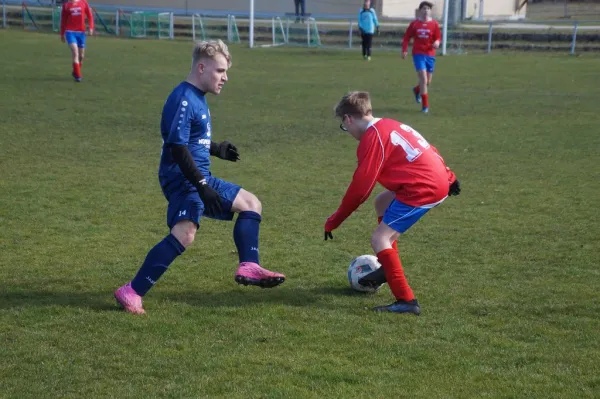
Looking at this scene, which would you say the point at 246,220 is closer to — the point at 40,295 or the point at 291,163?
the point at 40,295

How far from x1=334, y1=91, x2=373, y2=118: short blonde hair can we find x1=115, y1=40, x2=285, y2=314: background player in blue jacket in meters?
0.78

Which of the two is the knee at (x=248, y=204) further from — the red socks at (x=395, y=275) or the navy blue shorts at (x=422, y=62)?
the navy blue shorts at (x=422, y=62)

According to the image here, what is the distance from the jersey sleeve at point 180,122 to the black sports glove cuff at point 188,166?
0.15ft

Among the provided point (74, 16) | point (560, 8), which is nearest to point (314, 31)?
point (74, 16)

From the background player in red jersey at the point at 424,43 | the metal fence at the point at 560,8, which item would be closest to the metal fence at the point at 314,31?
the metal fence at the point at 560,8

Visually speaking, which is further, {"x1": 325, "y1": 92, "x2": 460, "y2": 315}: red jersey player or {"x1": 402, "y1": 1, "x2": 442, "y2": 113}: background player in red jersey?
{"x1": 402, "y1": 1, "x2": 442, "y2": 113}: background player in red jersey

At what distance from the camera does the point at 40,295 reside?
18.8 ft

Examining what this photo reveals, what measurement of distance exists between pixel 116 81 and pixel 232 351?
1558cm

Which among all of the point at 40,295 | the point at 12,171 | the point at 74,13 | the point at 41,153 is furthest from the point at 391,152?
the point at 74,13

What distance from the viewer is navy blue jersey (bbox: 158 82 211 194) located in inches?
209

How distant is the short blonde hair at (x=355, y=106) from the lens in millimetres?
5430

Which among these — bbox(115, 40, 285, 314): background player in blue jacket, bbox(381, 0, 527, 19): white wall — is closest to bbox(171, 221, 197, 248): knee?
bbox(115, 40, 285, 314): background player in blue jacket

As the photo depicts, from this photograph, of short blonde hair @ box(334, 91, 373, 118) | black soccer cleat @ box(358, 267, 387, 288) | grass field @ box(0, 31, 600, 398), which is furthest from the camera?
black soccer cleat @ box(358, 267, 387, 288)

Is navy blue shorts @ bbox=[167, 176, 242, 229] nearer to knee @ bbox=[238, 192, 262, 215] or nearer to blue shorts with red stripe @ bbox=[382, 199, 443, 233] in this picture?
knee @ bbox=[238, 192, 262, 215]
